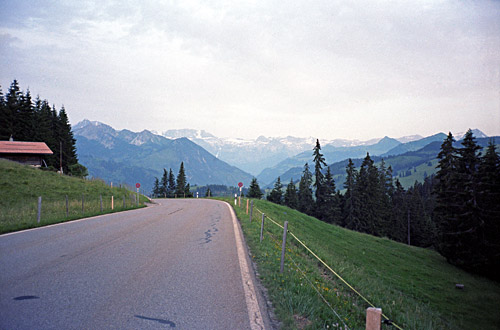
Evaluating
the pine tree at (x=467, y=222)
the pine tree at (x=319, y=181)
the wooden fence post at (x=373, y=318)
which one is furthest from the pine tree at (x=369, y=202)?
the wooden fence post at (x=373, y=318)

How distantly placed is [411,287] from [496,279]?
1714 cm

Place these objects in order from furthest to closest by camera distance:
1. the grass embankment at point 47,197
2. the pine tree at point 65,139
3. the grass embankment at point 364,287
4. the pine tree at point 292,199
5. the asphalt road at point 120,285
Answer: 1. the pine tree at point 292,199
2. the pine tree at point 65,139
3. the grass embankment at point 47,197
4. the grass embankment at point 364,287
5. the asphalt road at point 120,285

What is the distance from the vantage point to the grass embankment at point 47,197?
17.2m

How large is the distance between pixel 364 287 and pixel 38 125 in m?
67.3

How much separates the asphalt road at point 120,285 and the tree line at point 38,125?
1830 inches

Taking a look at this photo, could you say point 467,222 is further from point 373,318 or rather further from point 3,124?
point 3,124

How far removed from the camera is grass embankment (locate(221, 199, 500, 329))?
532 centimetres

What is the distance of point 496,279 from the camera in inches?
1157

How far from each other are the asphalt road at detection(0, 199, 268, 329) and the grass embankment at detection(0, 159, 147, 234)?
7.48 m

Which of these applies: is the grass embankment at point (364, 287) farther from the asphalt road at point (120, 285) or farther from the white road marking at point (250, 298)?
the asphalt road at point (120, 285)

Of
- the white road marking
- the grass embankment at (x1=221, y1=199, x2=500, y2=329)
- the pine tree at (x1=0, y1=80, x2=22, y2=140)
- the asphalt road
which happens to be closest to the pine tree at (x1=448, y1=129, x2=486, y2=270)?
the grass embankment at (x1=221, y1=199, x2=500, y2=329)

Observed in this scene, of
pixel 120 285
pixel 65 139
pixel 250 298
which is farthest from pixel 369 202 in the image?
pixel 65 139

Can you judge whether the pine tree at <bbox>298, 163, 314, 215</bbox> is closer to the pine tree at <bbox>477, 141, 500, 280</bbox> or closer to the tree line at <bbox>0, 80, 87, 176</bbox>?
the pine tree at <bbox>477, 141, 500, 280</bbox>

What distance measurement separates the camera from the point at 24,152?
4344 centimetres
